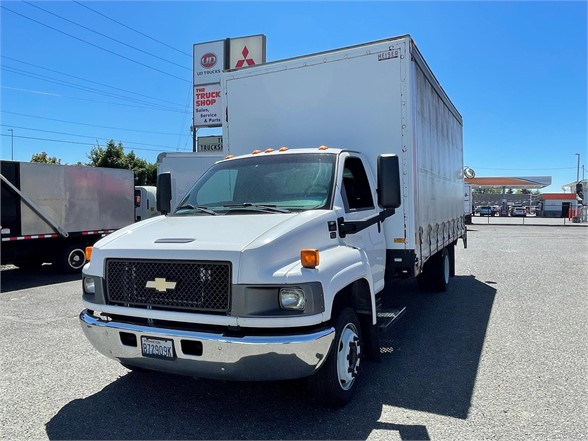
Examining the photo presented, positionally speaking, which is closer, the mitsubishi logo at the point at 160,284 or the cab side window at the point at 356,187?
the mitsubishi logo at the point at 160,284

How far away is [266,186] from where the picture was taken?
14.7 feet

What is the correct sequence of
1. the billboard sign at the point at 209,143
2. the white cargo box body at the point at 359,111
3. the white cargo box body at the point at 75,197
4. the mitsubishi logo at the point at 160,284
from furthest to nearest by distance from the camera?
the billboard sign at the point at 209,143 < the white cargo box body at the point at 75,197 < the white cargo box body at the point at 359,111 < the mitsubishi logo at the point at 160,284

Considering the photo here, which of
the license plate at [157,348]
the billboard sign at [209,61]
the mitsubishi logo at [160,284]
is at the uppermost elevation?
the billboard sign at [209,61]

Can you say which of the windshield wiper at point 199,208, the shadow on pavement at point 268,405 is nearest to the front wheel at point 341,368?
the shadow on pavement at point 268,405

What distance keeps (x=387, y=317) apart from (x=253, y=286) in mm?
2116

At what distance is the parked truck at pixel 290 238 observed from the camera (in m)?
3.18

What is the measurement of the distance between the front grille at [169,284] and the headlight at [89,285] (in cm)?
20

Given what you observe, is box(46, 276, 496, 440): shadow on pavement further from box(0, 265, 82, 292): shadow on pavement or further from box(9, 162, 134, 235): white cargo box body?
box(9, 162, 134, 235): white cargo box body

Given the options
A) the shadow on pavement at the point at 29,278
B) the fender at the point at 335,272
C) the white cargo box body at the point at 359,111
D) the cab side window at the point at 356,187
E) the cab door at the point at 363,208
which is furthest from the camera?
the shadow on pavement at the point at 29,278

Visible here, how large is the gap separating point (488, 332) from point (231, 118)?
15.0ft

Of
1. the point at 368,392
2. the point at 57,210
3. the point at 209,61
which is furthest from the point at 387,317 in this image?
the point at 209,61

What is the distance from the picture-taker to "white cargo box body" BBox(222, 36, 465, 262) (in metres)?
5.18

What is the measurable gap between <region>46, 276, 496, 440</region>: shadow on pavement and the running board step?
53 cm

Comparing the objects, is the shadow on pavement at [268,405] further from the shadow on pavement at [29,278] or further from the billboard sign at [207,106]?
the billboard sign at [207,106]
